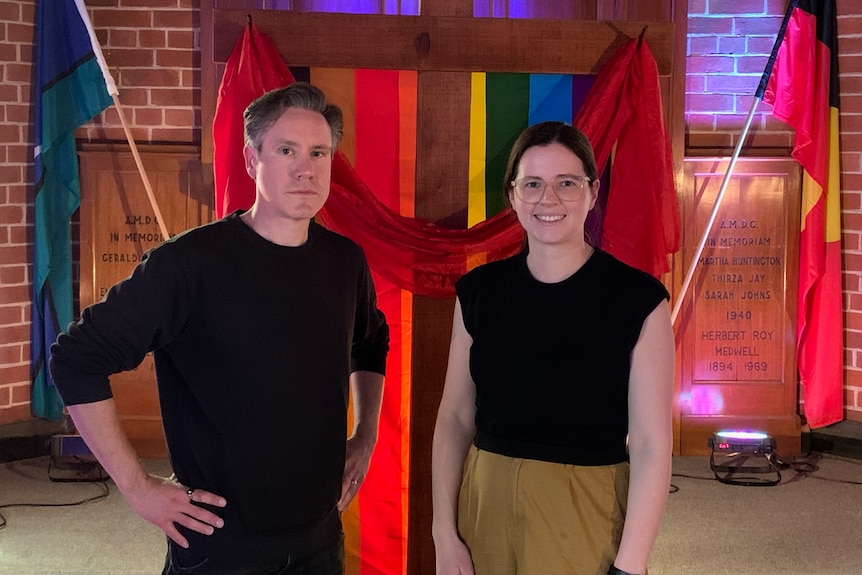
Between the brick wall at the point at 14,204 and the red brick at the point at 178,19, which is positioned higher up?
the red brick at the point at 178,19

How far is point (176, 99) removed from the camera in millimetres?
3900

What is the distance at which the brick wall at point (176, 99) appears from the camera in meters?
3.83

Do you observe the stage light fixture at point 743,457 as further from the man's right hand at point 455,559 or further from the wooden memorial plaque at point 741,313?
the man's right hand at point 455,559

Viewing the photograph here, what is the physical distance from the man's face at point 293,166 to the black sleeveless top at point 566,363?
0.39 m

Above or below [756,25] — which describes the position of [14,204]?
below

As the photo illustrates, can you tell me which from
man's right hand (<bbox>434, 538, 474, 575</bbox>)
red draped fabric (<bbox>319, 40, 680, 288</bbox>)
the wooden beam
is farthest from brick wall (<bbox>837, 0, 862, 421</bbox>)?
man's right hand (<bbox>434, 538, 474, 575</bbox>)

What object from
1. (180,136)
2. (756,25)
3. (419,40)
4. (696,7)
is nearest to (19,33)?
(180,136)

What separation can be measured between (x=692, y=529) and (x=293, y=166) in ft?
7.68

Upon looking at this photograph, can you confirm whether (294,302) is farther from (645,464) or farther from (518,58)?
(518,58)

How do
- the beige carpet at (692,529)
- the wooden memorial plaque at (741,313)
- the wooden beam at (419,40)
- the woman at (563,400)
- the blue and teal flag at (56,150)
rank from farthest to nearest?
the wooden memorial plaque at (741,313) < the blue and teal flag at (56,150) < the beige carpet at (692,529) < the wooden beam at (419,40) < the woman at (563,400)

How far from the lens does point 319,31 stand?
2.21m

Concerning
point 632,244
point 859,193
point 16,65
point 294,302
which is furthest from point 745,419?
point 16,65

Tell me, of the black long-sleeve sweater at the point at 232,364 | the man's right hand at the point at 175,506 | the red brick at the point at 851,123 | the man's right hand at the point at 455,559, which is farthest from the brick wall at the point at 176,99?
the man's right hand at the point at 455,559

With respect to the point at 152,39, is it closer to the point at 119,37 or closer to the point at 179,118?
the point at 119,37
